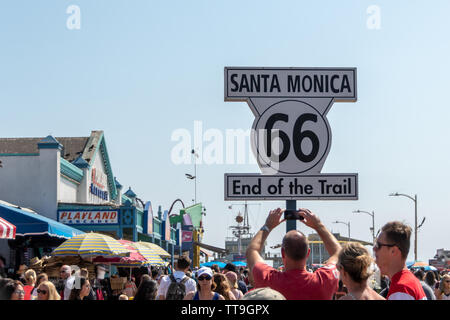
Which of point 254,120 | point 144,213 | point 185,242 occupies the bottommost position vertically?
point 185,242

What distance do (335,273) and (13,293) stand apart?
3.79 metres

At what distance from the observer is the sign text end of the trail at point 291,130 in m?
5.24

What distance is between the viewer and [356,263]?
4078 millimetres

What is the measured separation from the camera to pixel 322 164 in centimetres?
529

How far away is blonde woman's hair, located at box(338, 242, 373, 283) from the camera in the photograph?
407 cm

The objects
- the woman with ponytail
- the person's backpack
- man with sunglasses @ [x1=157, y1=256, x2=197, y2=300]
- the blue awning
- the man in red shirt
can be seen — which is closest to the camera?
the woman with ponytail

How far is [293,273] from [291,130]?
1.35m

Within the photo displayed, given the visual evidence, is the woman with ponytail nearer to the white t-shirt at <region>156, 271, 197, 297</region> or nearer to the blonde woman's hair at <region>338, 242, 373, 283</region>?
the blonde woman's hair at <region>338, 242, 373, 283</region>

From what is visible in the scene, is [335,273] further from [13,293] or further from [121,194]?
[121,194]

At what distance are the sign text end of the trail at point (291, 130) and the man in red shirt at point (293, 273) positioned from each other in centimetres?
79

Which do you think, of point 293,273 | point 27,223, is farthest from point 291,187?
point 27,223

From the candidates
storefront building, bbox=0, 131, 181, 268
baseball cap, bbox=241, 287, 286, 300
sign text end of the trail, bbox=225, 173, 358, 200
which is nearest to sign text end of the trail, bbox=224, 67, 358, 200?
sign text end of the trail, bbox=225, 173, 358, 200

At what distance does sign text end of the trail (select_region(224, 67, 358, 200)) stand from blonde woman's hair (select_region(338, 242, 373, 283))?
116cm
